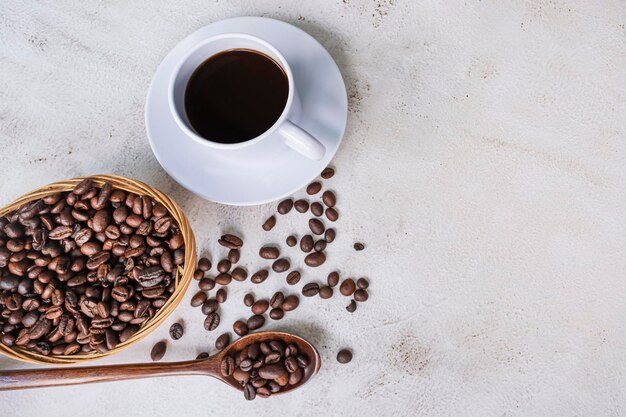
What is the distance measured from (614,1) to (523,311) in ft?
2.44

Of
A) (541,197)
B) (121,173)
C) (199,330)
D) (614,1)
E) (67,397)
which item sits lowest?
(67,397)

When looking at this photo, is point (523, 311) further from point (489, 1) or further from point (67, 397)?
point (67, 397)

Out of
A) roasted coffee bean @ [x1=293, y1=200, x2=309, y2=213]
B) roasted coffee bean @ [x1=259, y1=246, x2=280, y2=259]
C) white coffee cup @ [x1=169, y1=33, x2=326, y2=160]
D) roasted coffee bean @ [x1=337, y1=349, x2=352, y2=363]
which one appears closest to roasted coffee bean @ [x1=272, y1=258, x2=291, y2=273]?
roasted coffee bean @ [x1=259, y1=246, x2=280, y2=259]

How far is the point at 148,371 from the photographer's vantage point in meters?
1.07

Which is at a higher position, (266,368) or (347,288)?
(347,288)

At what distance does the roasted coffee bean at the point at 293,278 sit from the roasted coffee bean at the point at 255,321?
10cm

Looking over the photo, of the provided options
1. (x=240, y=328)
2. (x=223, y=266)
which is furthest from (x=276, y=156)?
(x=240, y=328)

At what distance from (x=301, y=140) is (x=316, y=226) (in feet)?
1.03

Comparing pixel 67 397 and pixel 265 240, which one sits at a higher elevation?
pixel 265 240

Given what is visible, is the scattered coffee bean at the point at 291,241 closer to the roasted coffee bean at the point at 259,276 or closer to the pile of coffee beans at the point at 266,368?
the roasted coffee bean at the point at 259,276

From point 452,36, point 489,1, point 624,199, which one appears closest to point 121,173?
point 452,36

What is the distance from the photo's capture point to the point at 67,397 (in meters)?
1.14

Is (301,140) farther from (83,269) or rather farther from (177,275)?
(83,269)

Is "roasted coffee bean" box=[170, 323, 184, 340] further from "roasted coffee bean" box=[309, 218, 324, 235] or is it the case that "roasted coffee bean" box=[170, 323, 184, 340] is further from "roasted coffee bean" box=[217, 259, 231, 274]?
"roasted coffee bean" box=[309, 218, 324, 235]
